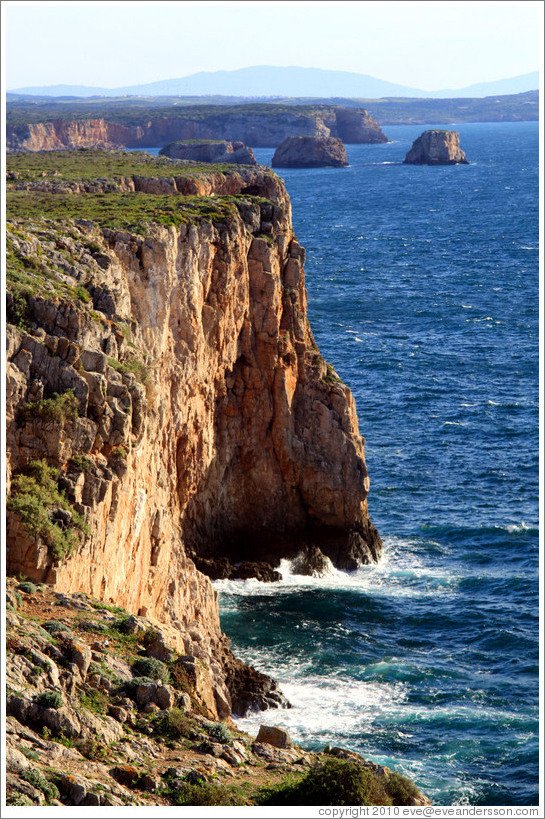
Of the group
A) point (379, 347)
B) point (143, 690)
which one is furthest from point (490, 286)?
point (143, 690)

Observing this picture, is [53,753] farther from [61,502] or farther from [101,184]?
[101,184]

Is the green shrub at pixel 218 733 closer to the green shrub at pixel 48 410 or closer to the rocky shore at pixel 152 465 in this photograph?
the rocky shore at pixel 152 465

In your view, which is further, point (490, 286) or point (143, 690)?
point (490, 286)

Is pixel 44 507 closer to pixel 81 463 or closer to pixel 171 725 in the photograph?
pixel 81 463

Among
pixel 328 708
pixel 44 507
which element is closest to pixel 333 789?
pixel 44 507

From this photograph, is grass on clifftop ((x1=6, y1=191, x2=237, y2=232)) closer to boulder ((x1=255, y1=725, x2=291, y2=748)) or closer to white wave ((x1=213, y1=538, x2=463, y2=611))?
white wave ((x1=213, y1=538, x2=463, y2=611))

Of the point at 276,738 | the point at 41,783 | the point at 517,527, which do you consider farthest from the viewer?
the point at 517,527
